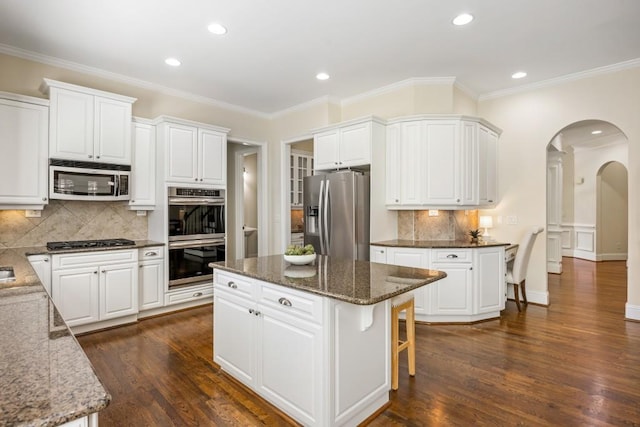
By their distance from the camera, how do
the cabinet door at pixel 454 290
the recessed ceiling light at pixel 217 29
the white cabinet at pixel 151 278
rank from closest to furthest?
the recessed ceiling light at pixel 217 29
the cabinet door at pixel 454 290
the white cabinet at pixel 151 278

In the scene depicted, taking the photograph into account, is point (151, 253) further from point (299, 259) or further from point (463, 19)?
point (463, 19)

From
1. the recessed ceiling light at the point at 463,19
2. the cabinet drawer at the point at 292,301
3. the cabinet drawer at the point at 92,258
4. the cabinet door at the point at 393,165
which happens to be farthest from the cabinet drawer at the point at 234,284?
the recessed ceiling light at the point at 463,19

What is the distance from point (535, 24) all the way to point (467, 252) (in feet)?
7.47

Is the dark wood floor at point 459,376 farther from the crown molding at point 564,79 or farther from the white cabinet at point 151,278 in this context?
the crown molding at point 564,79

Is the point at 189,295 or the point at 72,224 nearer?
the point at 72,224

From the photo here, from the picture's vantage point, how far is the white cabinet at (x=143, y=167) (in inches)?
162

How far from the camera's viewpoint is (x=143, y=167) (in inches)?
165

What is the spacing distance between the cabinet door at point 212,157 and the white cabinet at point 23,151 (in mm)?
1580

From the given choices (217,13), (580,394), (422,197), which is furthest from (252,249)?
(580,394)

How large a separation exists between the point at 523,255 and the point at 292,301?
3382 millimetres

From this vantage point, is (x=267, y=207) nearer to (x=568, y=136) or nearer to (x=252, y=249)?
(x=252, y=249)

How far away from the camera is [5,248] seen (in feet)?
11.3

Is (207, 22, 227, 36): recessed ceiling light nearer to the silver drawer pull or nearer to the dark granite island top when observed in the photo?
the silver drawer pull

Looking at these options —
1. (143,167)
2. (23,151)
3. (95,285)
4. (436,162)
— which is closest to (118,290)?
(95,285)
